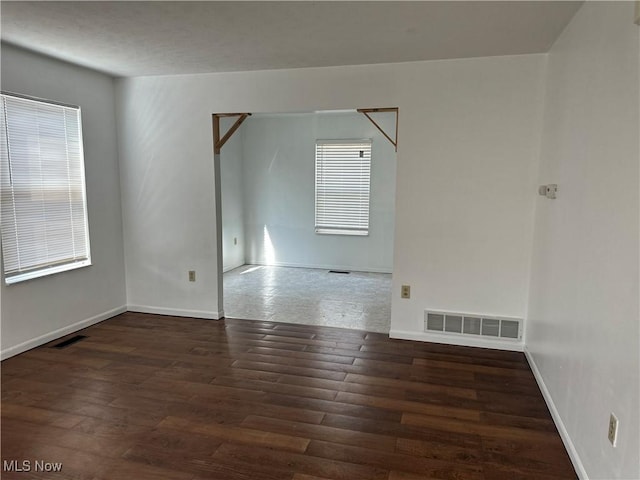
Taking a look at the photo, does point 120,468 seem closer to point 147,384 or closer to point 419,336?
point 147,384

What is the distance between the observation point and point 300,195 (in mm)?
6688

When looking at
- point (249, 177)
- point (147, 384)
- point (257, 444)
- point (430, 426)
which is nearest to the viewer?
point (257, 444)

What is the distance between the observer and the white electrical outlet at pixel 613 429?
1576mm

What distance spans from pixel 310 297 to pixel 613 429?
370cm

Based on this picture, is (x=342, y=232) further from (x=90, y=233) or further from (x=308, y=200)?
(x=90, y=233)

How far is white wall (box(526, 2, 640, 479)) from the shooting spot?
5.04 ft

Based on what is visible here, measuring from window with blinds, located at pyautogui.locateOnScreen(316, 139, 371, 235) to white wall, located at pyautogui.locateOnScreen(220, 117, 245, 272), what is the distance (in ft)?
4.30

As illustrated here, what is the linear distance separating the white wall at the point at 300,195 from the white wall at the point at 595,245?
140 inches

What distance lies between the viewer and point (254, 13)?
7.97 feet

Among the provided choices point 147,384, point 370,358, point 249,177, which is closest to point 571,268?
point 370,358

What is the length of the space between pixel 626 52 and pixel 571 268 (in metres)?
1.07

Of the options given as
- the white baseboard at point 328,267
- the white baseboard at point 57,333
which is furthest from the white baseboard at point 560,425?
the white baseboard at point 57,333

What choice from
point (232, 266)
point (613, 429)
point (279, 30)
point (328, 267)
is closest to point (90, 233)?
point (279, 30)
